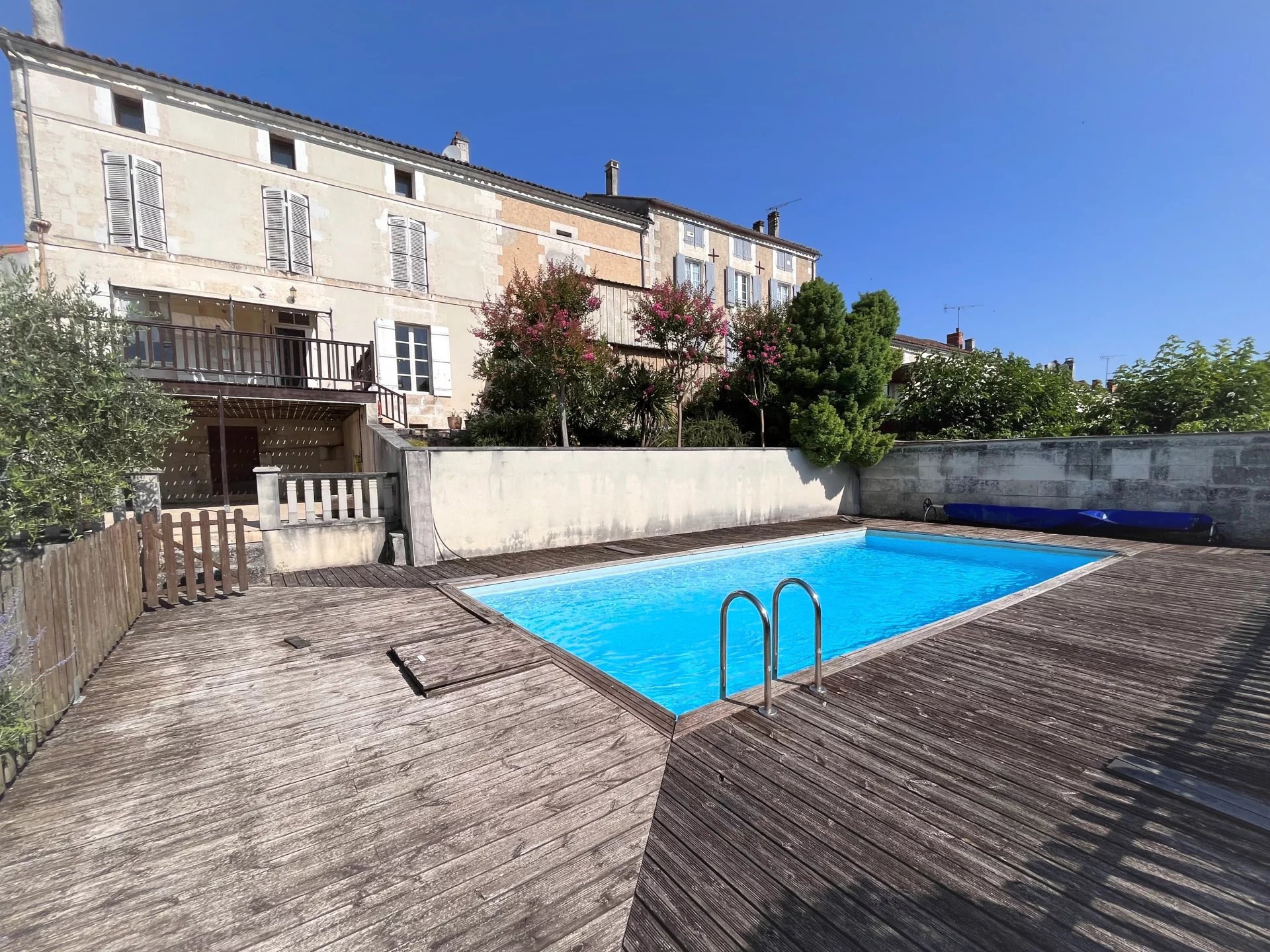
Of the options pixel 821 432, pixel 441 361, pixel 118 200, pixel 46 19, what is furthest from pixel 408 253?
pixel 821 432

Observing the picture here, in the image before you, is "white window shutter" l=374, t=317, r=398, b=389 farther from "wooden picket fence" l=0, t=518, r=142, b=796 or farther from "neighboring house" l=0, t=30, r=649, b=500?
"wooden picket fence" l=0, t=518, r=142, b=796

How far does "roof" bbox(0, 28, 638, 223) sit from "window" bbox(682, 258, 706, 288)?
11.3 feet

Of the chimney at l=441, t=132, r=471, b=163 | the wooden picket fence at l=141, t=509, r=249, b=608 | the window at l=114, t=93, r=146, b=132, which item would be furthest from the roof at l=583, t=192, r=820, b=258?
the wooden picket fence at l=141, t=509, r=249, b=608

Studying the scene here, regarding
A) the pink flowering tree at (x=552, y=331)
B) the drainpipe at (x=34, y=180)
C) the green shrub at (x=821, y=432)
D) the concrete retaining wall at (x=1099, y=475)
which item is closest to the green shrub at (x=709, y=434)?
the green shrub at (x=821, y=432)

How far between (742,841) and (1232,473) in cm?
1224

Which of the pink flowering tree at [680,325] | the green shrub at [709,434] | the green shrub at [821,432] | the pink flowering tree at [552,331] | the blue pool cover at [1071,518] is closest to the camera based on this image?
the blue pool cover at [1071,518]

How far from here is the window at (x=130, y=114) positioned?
11.4m

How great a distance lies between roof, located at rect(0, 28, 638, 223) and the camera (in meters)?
10.4

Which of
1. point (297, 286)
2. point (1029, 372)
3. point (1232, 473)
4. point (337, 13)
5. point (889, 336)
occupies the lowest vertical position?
point (1232, 473)

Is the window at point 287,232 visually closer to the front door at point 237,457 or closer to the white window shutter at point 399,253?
the white window shutter at point 399,253

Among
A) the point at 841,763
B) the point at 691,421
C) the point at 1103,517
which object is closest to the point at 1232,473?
the point at 1103,517

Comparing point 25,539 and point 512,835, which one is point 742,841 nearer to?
point 512,835

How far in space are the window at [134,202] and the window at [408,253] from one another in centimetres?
477

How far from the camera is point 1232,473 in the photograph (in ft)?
30.0
